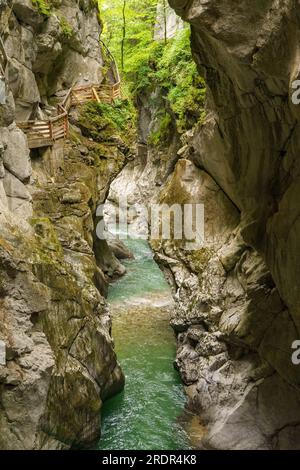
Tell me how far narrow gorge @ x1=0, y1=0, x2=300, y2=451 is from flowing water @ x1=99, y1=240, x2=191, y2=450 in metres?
0.06

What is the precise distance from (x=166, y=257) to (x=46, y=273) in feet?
20.3

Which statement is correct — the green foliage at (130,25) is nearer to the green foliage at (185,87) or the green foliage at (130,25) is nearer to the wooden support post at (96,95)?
the green foliage at (185,87)

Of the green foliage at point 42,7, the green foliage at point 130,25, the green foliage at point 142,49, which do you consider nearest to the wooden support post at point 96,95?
the green foliage at point 42,7

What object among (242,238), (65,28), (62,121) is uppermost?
(65,28)

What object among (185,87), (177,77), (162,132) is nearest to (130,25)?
(162,132)

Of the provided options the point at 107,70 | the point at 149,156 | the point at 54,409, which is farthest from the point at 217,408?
the point at 149,156

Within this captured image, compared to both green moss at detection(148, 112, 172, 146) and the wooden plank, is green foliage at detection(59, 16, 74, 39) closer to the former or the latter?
the wooden plank

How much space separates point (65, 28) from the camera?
2177cm

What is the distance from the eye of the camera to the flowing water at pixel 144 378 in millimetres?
11938

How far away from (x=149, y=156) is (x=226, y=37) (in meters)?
31.5

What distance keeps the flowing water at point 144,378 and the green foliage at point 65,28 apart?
13.1 metres

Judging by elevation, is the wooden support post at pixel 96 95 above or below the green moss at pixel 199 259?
above

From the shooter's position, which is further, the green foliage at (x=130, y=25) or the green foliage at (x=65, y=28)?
the green foliage at (x=130, y=25)

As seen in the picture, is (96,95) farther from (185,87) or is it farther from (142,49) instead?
(142,49)
